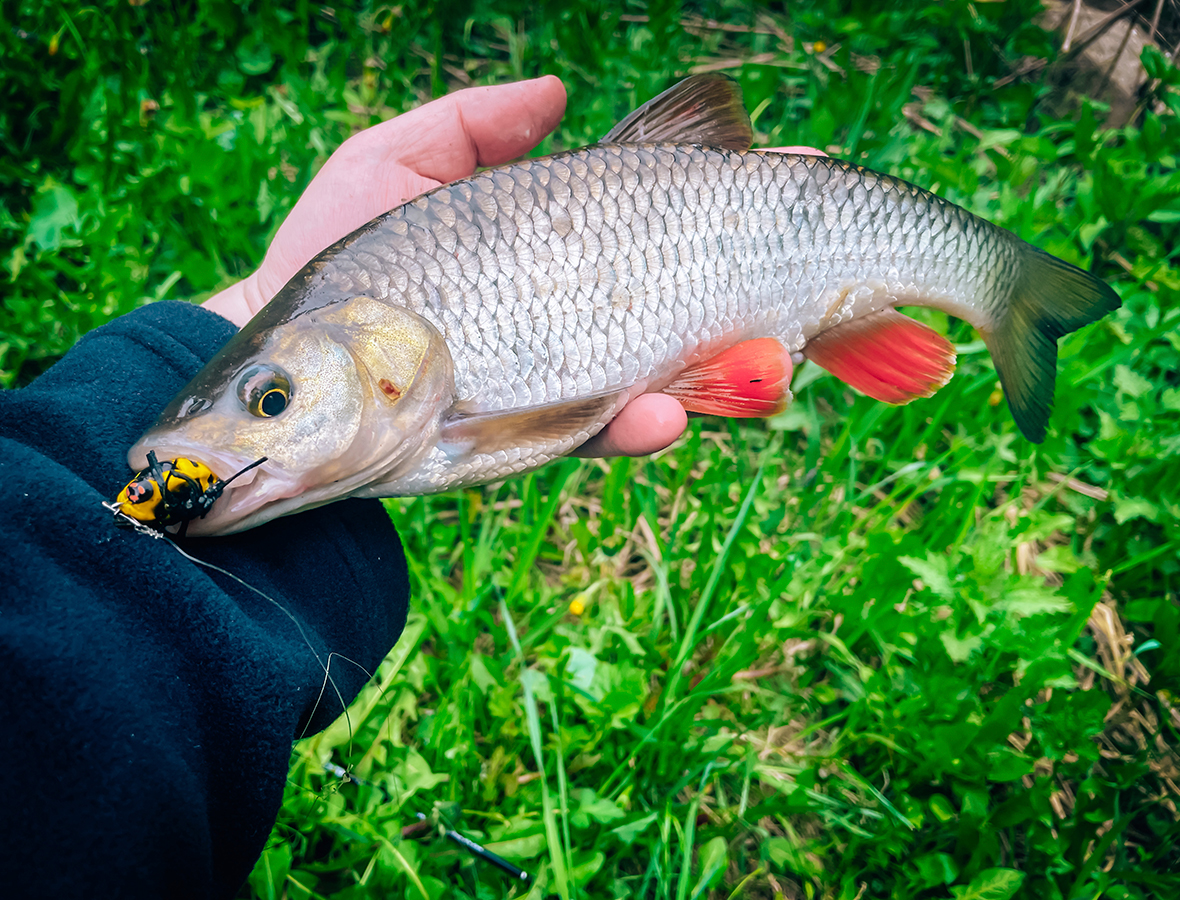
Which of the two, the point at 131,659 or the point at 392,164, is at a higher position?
the point at 392,164

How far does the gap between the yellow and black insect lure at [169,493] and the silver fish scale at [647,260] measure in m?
0.51

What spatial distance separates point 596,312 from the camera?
1664 mm

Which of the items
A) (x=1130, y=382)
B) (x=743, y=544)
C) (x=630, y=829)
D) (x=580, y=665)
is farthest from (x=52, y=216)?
(x=1130, y=382)

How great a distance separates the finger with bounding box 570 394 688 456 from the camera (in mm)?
1778

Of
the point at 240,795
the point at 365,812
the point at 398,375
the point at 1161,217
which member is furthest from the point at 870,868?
the point at 1161,217

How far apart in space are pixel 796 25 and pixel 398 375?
11.4ft

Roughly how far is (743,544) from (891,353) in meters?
0.72

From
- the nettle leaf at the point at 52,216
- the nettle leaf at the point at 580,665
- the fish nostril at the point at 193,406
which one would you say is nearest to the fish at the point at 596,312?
the fish nostril at the point at 193,406

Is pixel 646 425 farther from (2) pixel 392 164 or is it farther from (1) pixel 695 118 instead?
(2) pixel 392 164

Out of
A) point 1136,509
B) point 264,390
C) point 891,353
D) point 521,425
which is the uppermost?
point 264,390

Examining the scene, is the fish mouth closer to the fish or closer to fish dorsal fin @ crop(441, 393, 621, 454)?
the fish

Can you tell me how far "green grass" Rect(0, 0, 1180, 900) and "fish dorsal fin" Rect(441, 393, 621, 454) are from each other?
0.57m

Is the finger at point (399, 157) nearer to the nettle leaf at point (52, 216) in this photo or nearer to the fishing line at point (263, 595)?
the fishing line at point (263, 595)

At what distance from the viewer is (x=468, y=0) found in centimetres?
353
